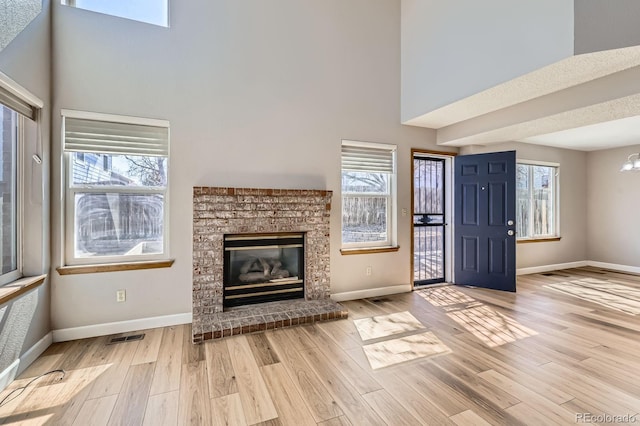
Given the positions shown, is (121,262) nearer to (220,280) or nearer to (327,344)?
(220,280)

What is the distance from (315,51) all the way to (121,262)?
3.36 metres

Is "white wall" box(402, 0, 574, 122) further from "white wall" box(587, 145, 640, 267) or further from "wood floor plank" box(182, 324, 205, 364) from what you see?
"white wall" box(587, 145, 640, 267)

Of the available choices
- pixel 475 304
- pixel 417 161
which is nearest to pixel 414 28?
pixel 417 161

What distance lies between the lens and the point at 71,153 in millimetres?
2885

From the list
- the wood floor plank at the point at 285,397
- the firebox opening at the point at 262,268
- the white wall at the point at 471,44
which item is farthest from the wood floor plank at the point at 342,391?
the white wall at the point at 471,44

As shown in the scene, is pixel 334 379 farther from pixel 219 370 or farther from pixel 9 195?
pixel 9 195

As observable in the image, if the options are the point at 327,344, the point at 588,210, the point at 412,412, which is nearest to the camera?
the point at 412,412

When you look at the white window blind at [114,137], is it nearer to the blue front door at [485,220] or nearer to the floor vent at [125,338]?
the floor vent at [125,338]

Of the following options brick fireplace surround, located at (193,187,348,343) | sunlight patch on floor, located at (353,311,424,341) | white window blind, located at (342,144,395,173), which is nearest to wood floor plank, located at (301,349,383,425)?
sunlight patch on floor, located at (353,311,424,341)

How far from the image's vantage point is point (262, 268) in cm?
361

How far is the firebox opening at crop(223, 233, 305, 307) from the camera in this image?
3406mm

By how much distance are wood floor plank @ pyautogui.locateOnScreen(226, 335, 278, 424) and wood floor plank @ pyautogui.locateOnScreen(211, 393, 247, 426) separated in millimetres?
33

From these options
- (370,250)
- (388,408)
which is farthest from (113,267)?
(370,250)

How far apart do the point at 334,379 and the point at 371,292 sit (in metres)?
2.06
